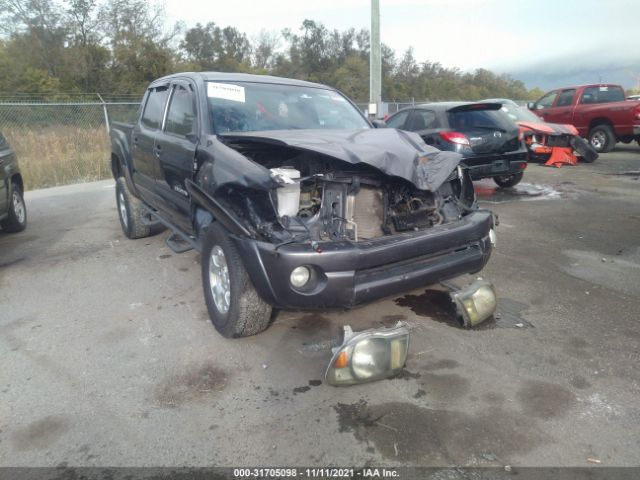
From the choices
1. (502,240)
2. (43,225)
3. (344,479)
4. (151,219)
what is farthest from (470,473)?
(43,225)

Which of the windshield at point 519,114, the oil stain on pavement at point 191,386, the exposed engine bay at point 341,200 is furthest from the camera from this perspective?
the windshield at point 519,114

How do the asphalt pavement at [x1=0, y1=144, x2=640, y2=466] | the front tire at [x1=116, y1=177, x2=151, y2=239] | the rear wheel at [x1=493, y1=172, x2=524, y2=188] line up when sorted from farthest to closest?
the rear wheel at [x1=493, y1=172, x2=524, y2=188], the front tire at [x1=116, y1=177, x2=151, y2=239], the asphalt pavement at [x1=0, y1=144, x2=640, y2=466]

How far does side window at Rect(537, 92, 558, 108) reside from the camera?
47.5 ft

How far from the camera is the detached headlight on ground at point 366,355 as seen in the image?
105 inches

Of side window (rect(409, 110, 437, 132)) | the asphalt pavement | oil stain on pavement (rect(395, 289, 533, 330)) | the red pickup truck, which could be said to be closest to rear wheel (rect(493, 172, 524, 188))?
side window (rect(409, 110, 437, 132))

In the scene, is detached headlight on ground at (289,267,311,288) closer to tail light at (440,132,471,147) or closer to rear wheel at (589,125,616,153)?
tail light at (440,132,471,147)

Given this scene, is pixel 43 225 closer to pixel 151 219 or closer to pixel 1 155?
pixel 1 155

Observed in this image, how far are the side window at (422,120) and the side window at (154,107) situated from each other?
4542 mm

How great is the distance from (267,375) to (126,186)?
155 inches

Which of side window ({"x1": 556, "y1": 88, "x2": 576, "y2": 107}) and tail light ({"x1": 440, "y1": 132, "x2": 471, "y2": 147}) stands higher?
side window ({"x1": 556, "y1": 88, "x2": 576, "y2": 107})

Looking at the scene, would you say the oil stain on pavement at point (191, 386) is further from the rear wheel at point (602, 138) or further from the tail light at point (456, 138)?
the rear wheel at point (602, 138)

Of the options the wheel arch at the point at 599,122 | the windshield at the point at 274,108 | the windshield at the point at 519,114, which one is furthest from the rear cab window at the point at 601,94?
the windshield at the point at 274,108

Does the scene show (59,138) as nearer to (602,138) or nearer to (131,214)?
(131,214)

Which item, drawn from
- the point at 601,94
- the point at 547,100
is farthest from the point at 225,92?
the point at 547,100
